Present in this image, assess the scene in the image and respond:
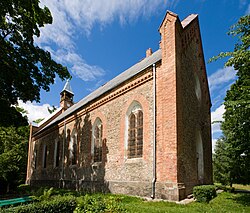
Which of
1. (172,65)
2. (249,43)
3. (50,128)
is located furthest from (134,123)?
(50,128)

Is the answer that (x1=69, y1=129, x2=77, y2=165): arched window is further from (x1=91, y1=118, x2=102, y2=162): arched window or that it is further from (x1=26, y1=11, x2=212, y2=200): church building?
(x1=91, y1=118, x2=102, y2=162): arched window

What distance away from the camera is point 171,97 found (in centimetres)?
1085

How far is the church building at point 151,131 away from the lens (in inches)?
412

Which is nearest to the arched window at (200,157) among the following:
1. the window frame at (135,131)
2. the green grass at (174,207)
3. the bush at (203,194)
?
the window frame at (135,131)

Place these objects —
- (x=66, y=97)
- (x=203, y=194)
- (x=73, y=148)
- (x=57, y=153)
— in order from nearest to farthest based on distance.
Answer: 1. (x=203, y=194)
2. (x=73, y=148)
3. (x=57, y=153)
4. (x=66, y=97)

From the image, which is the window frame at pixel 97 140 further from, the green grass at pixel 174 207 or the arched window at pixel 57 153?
the arched window at pixel 57 153

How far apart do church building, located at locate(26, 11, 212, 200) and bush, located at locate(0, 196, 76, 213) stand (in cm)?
450

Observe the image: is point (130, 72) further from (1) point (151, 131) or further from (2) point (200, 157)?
(2) point (200, 157)

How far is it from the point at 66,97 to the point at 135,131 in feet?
83.7

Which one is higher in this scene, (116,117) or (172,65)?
(172,65)

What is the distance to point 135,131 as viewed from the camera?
12.9 meters

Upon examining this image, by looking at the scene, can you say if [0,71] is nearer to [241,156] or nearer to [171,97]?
[171,97]

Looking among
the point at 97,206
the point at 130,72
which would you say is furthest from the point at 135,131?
the point at 97,206

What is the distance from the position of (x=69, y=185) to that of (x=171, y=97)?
41.5 feet
